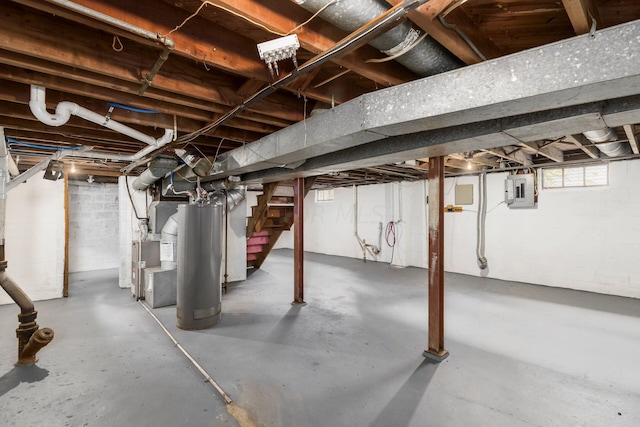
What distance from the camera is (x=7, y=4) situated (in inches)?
53.4

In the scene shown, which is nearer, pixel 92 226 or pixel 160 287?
pixel 160 287

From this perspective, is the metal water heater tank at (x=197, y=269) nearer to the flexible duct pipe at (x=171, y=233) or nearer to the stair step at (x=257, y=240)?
the flexible duct pipe at (x=171, y=233)

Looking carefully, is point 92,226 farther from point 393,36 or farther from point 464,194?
point 464,194

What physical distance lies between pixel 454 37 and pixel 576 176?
489 centimetres

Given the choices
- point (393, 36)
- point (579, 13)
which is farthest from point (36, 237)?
point (579, 13)

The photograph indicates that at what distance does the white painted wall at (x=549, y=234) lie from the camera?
4.36 meters

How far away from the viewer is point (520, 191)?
5176mm

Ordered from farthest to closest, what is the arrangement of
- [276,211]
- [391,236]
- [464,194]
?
[391,236]
[276,211]
[464,194]

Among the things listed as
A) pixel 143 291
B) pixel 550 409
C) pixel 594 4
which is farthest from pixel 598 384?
pixel 143 291

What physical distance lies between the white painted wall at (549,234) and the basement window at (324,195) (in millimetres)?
1955

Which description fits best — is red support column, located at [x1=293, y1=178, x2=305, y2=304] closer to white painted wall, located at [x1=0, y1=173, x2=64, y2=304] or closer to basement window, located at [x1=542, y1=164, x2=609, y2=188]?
white painted wall, located at [x1=0, y1=173, x2=64, y2=304]

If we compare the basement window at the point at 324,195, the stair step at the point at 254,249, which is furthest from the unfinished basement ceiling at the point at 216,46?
the basement window at the point at 324,195

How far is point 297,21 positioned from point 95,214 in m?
6.96

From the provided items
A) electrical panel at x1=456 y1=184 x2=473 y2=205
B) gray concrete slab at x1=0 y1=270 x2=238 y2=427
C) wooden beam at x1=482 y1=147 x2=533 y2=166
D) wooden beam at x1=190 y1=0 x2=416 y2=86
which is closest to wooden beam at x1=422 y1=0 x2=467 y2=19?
wooden beam at x1=190 y1=0 x2=416 y2=86
